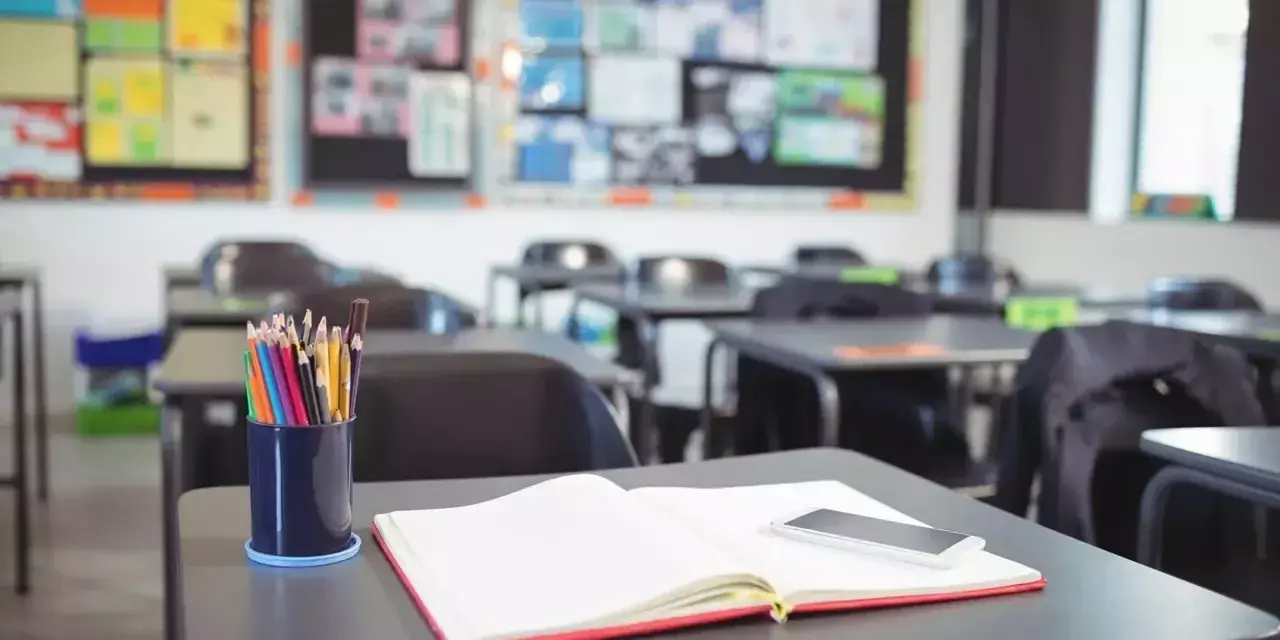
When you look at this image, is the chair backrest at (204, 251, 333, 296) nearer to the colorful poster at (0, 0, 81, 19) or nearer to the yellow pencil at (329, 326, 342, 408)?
the colorful poster at (0, 0, 81, 19)

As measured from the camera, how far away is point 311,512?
98cm

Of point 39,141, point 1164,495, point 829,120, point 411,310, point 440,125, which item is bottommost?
point 1164,495

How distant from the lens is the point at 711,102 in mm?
6293

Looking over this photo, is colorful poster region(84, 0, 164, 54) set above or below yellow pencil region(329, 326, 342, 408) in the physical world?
above

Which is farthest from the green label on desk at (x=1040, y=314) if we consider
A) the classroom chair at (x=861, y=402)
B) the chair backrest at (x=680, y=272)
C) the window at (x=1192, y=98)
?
the window at (x=1192, y=98)

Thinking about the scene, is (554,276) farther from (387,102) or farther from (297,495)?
(297,495)

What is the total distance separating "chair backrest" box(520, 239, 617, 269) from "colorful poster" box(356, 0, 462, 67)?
1.08 meters

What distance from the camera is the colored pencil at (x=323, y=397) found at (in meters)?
0.98

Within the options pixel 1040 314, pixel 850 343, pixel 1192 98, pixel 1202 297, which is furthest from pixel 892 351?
pixel 1192 98

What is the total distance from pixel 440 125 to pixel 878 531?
5021 mm

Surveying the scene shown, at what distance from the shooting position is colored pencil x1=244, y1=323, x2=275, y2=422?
0.97 meters

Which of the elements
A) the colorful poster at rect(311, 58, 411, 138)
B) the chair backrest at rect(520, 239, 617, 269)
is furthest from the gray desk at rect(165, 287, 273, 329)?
the colorful poster at rect(311, 58, 411, 138)

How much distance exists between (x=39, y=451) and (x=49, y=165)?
1673 millimetres

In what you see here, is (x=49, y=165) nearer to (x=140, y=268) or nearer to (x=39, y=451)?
(x=140, y=268)
